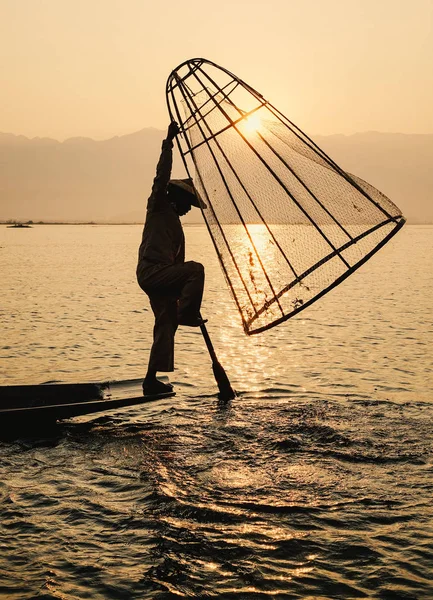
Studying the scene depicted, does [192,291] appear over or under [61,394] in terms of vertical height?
over

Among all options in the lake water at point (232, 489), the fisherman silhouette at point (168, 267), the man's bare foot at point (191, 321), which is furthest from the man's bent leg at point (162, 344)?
the lake water at point (232, 489)

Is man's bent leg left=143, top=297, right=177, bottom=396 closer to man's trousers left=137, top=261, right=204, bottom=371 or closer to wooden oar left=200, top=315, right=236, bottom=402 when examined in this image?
man's trousers left=137, top=261, right=204, bottom=371

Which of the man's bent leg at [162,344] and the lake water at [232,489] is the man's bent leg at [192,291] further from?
the lake water at [232,489]

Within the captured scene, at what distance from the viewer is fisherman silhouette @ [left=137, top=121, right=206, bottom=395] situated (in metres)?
7.49

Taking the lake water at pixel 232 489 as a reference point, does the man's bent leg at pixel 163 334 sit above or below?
above

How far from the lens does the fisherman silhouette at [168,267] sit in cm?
749

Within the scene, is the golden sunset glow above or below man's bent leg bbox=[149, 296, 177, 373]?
above

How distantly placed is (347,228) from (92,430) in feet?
11.4

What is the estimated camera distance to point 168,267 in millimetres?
7504

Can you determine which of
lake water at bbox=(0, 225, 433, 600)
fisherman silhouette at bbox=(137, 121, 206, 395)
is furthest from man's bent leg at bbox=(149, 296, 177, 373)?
lake water at bbox=(0, 225, 433, 600)

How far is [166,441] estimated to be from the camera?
7.44 m

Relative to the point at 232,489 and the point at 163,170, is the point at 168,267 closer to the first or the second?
the point at 163,170

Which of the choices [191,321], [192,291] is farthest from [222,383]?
[192,291]

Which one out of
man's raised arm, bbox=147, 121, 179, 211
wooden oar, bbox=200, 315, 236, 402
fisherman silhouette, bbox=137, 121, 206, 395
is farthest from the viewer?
wooden oar, bbox=200, 315, 236, 402
